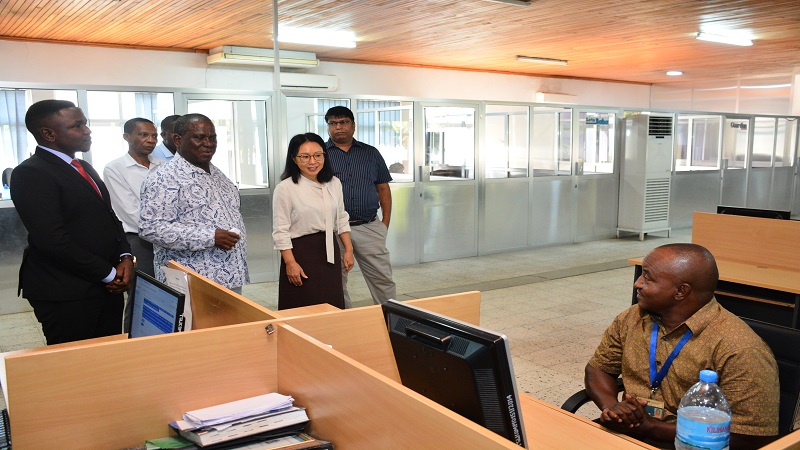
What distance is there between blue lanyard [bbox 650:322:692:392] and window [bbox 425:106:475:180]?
5673 millimetres

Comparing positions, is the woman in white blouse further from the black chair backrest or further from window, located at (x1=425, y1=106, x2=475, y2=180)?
window, located at (x1=425, y1=106, x2=475, y2=180)

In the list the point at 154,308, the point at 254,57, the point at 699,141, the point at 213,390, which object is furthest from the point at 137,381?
the point at 699,141

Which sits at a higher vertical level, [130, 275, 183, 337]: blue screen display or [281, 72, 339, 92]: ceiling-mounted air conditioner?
[281, 72, 339, 92]: ceiling-mounted air conditioner

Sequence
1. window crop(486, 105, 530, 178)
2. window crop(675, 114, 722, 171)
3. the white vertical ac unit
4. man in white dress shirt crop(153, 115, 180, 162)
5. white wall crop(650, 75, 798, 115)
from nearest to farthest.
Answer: man in white dress shirt crop(153, 115, 180, 162)
window crop(486, 105, 530, 178)
the white vertical ac unit
window crop(675, 114, 722, 171)
white wall crop(650, 75, 798, 115)

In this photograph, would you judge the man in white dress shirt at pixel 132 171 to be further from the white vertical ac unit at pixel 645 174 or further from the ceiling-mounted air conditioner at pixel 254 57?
the white vertical ac unit at pixel 645 174

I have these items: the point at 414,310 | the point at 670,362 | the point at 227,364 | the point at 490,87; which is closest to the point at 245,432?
the point at 227,364

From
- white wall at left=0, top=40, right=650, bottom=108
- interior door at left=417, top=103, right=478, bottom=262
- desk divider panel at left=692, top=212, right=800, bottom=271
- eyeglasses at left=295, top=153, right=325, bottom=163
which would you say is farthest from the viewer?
white wall at left=0, top=40, right=650, bottom=108

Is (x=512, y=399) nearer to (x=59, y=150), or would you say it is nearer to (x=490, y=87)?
(x=59, y=150)

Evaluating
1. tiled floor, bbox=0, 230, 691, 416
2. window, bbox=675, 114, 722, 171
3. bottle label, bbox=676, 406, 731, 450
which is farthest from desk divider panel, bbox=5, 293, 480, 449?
window, bbox=675, 114, 722, 171

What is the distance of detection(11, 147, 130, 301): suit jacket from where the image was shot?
A: 2574mm

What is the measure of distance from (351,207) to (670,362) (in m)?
2.87

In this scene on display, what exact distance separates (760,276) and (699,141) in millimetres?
7818

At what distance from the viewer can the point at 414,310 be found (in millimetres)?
1566

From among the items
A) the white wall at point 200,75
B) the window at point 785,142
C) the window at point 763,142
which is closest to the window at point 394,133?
the white wall at point 200,75
